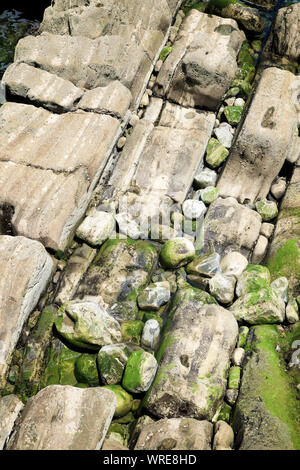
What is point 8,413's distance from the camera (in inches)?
132

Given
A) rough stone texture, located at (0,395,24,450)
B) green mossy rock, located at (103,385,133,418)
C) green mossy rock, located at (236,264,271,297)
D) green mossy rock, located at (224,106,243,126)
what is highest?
green mossy rock, located at (224,106,243,126)

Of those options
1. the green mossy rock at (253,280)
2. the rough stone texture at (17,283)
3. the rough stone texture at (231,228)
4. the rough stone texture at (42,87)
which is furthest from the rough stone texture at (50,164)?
the green mossy rock at (253,280)

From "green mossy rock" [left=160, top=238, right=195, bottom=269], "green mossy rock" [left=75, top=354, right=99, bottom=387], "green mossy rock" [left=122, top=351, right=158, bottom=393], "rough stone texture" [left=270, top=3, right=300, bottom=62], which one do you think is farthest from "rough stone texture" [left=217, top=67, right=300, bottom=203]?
"green mossy rock" [left=75, top=354, right=99, bottom=387]

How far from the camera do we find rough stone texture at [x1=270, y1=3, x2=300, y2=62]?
620cm

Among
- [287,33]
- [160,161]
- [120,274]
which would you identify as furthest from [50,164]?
[287,33]

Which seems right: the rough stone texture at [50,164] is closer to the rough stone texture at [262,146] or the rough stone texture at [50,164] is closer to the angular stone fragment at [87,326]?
the angular stone fragment at [87,326]

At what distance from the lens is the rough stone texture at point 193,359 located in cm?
347

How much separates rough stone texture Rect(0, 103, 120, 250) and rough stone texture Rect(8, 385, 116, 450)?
5.41ft

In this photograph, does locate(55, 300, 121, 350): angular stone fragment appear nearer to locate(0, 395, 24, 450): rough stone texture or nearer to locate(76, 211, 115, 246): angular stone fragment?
locate(0, 395, 24, 450): rough stone texture

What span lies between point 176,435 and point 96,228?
92.1 inches

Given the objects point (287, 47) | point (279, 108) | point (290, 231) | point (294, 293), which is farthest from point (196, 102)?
point (294, 293)

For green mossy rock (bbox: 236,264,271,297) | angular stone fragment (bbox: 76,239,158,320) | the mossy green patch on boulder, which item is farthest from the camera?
angular stone fragment (bbox: 76,239,158,320)

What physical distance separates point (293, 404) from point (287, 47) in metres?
5.33

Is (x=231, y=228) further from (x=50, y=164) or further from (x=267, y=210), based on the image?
(x=50, y=164)
